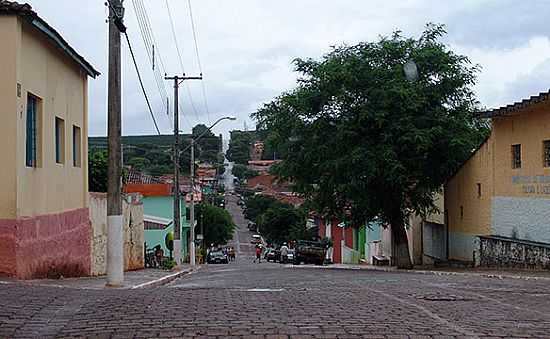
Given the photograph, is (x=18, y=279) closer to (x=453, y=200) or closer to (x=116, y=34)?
(x=116, y=34)

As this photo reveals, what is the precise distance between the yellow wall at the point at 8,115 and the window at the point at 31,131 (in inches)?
51.4

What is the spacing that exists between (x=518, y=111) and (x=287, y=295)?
17.3 m

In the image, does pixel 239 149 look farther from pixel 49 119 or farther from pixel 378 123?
pixel 49 119

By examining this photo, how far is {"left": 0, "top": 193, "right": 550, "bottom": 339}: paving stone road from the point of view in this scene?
959 centimetres

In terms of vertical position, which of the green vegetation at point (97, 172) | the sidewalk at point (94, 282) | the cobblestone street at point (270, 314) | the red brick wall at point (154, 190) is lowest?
the sidewalk at point (94, 282)

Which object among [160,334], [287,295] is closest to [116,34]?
[287,295]

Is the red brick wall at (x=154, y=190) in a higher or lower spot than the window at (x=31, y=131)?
lower

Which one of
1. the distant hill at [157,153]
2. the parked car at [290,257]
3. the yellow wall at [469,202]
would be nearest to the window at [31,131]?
the yellow wall at [469,202]

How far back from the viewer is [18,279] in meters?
17.4

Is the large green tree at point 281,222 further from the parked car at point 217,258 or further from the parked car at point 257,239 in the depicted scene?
the parked car at point 217,258

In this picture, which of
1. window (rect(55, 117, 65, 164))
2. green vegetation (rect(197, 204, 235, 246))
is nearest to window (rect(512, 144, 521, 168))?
window (rect(55, 117, 65, 164))

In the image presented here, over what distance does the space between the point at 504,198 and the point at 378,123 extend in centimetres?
581

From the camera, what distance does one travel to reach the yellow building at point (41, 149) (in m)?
17.3

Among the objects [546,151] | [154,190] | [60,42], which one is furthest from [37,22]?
[154,190]
